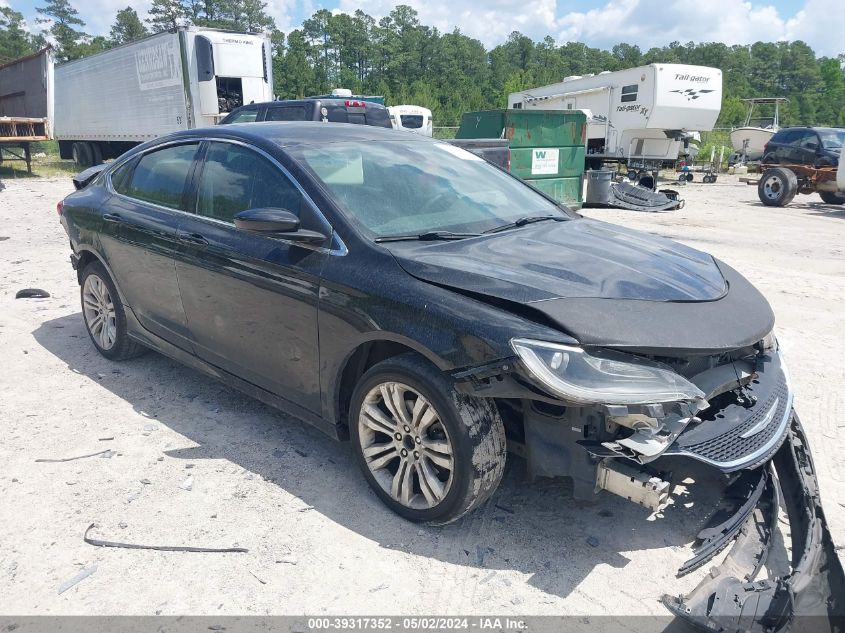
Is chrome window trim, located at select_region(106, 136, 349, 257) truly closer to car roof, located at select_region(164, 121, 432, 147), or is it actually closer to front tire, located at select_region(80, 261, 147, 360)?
car roof, located at select_region(164, 121, 432, 147)

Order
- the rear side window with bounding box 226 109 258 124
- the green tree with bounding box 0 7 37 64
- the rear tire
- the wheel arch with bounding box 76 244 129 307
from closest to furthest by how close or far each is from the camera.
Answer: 1. the wheel arch with bounding box 76 244 129 307
2. the rear side window with bounding box 226 109 258 124
3. the rear tire
4. the green tree with bounding box 0 7 37 64

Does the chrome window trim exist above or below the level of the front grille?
above

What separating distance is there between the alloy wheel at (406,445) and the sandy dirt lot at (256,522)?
0.18 m

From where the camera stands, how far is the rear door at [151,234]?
4.11 metres

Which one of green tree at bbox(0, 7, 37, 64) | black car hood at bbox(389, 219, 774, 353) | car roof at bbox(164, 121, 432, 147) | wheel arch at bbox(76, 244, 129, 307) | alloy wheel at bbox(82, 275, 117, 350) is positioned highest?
green tree at bbox(0, 7, 37, 64)

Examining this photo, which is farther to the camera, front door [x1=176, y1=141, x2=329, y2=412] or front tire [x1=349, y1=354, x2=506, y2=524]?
front door [x1=176, y1=141, x2=329, y2=412]

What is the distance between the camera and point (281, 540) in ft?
9.67

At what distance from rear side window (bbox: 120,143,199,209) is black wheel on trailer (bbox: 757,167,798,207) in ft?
51.2

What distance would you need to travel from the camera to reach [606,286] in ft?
9.25

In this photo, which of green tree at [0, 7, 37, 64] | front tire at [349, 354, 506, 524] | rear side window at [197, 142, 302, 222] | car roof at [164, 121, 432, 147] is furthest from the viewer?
green tree at [0, 7, 37, 64]

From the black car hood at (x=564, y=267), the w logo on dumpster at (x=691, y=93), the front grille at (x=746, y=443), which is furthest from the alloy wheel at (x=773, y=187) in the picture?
the front grille at (x=746, y=443)

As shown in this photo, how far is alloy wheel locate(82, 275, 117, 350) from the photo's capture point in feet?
16.1

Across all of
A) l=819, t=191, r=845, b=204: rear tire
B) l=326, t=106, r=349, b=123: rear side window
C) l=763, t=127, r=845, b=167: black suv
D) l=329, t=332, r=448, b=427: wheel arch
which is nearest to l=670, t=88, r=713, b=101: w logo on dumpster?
l=763, t=127, r=845, b=167: black suv

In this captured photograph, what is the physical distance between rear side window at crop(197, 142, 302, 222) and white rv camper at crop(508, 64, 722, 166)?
18.9 metres
